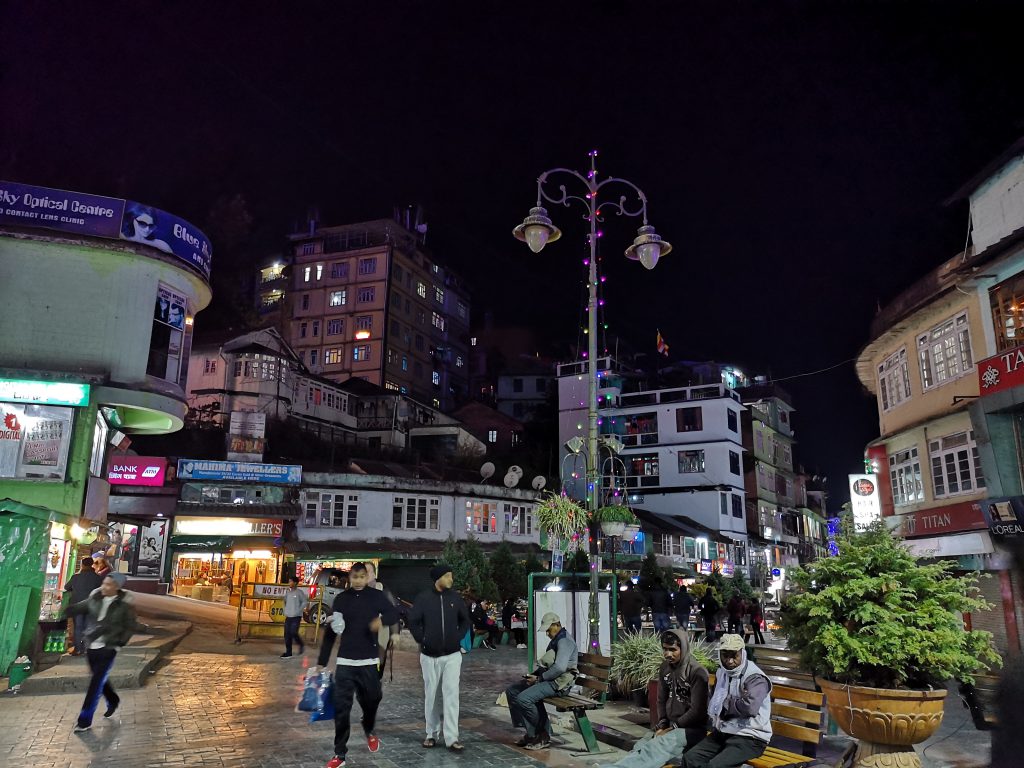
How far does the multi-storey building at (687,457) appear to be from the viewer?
1956 inches

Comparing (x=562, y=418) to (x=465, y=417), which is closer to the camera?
(x=562, y=418)

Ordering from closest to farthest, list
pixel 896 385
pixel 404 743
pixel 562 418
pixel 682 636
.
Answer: pixel 682 636 < pixel 404 743 < pixel 896 385 < pixel 562 418

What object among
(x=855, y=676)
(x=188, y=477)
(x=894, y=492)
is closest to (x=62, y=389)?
(x=188, y=477)

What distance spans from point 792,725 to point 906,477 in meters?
17.4

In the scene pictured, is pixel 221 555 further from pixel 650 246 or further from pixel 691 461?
pixel 691 461

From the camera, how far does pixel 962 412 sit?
58.9 ft

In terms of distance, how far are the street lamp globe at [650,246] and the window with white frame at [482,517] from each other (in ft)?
88.7

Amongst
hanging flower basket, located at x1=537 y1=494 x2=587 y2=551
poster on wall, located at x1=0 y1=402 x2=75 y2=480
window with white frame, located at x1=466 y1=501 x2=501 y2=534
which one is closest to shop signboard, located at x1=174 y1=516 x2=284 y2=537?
window with white frame, located at x1=466 y1=501 x2=501 y2=534

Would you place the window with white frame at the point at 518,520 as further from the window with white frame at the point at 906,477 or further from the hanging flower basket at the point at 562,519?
the hanging flower basket at the point at 562,519

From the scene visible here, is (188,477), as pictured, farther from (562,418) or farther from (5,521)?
(562,418)

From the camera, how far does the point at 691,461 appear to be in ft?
169

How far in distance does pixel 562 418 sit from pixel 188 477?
3257 cm

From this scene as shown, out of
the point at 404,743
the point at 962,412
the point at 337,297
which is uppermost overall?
the point at 337,297

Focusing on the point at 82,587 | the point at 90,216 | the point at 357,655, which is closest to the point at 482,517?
the point at 90,216
